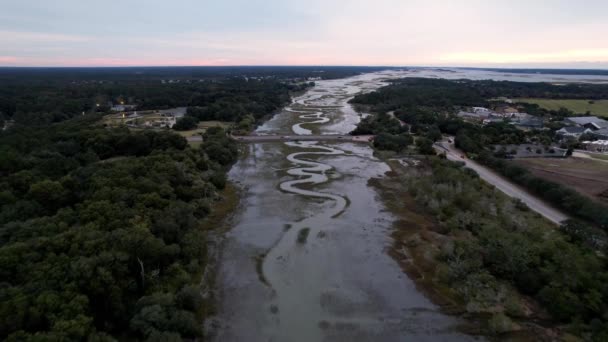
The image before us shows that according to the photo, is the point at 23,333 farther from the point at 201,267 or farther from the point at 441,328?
the point at 441,328

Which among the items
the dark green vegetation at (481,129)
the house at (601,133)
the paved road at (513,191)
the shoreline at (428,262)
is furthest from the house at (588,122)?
the shoreline at (428,262)

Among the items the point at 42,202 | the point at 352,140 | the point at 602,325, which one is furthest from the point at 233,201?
the point at 352,140

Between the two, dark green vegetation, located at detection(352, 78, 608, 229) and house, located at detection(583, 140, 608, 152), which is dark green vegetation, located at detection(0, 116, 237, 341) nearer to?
dark green vegetation, located at detection(352, 78, 608, 229)

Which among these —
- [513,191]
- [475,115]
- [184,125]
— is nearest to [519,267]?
[513,191]

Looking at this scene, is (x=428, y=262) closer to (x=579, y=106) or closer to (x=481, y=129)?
(x=481, y=129)

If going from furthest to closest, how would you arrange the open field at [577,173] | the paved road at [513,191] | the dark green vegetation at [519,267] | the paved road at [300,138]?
1. the paved road at [300,138]
2. the open field at [577,173]
3. the paved road at [513,191]
4. the dark green vegetation at [519,267]

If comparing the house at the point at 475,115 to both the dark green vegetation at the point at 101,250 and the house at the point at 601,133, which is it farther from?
the dark green vegetation at the point at 101,250
